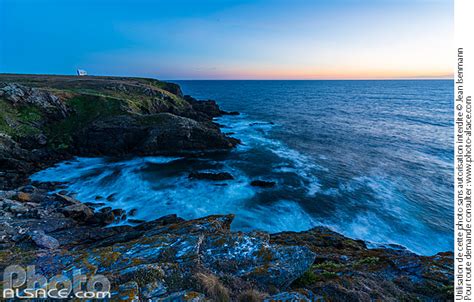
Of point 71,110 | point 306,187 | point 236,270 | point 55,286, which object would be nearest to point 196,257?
point 236,270

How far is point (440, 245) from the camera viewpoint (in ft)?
59.3

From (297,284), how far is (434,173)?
32.8 meters

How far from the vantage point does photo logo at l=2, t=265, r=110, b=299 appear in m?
5.41

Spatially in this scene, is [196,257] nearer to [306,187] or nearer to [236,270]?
[236,270]

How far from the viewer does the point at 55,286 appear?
5.66 metres

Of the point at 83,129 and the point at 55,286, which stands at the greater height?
the point at 83,129

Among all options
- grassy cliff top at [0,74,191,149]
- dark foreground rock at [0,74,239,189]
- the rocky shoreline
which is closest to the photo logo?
the rocky shoreline

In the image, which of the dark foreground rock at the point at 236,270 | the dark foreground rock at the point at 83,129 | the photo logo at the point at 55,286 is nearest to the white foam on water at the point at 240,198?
the dark foreground rock at the point at 83,129

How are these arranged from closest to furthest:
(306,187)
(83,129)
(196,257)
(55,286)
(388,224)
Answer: (55,286) → (196,257) → (388,224) → (306,187) → (83,129)

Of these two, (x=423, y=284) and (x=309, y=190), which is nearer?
(x=423, y=284)

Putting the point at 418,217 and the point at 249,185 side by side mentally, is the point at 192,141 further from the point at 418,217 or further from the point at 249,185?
the point at 418,217

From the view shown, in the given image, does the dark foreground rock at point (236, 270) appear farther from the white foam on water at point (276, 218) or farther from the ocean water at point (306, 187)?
the ocean water at point (306, 187)

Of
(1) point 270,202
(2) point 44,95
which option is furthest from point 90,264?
(2) point 44,95

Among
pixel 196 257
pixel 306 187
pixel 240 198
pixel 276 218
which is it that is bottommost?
pixel 276 218
